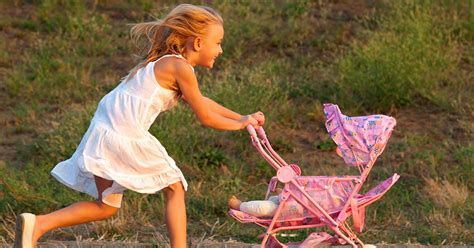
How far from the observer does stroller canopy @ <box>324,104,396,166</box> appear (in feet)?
17.0

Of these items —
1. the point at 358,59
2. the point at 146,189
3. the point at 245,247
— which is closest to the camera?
the point at 146,189

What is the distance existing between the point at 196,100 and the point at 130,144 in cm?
36

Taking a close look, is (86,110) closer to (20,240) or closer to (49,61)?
(49,61)

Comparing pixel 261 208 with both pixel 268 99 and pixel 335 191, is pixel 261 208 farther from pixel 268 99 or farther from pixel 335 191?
pixel 268 99

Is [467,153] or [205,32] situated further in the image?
[467,153]

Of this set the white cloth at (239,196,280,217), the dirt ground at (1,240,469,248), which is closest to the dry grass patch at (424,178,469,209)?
the dirt ground at (1,240,469,248)

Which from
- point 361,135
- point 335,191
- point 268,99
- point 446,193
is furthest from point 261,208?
point 268,99

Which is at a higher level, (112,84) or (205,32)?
(205,32)

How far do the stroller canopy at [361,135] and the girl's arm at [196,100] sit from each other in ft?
1.26

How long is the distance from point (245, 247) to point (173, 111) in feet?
7.18

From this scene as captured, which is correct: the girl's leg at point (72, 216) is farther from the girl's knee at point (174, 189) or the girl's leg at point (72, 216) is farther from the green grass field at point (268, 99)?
the green grass field at point (268, 99)

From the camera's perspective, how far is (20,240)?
527cm

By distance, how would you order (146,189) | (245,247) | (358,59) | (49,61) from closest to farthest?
(146,189) < (245,247) < (358,59) < (49,61)

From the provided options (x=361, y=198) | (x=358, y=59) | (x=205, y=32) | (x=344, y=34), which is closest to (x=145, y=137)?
(x=205, y=32)
